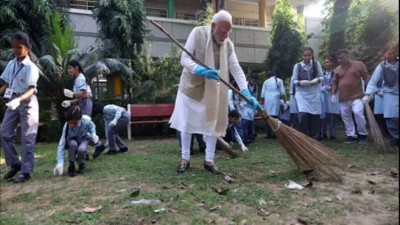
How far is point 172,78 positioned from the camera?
1096 cm

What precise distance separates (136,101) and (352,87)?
5643 mm

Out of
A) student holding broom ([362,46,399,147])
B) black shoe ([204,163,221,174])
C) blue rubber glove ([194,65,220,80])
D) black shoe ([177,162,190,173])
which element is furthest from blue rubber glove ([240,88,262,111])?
student holding broom ([362,46,399,147])

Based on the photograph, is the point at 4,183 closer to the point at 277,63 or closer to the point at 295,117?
the point at 295,117

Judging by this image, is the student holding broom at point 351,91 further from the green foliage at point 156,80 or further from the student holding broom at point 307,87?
the green foliage at point 156,80

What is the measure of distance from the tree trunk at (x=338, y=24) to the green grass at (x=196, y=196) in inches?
262

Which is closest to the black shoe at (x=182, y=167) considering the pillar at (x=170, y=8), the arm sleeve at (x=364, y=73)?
the arm sleeve at (x=364, y=73)

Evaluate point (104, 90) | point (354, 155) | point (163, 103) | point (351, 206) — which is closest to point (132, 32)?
point (104, 90)

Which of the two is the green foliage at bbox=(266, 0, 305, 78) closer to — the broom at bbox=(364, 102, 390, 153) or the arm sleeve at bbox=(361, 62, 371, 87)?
the arm sleeve at bbox=(361, 62, 371, 87)

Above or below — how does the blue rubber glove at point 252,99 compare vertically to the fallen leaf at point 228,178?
above

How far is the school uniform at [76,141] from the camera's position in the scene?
479cm

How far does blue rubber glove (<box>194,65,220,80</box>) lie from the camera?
412 cm

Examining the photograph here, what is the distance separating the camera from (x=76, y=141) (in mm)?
4961

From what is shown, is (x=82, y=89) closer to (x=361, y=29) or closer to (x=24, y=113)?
(x=24, y=113)

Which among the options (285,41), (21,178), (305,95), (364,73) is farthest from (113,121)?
(285,41)
